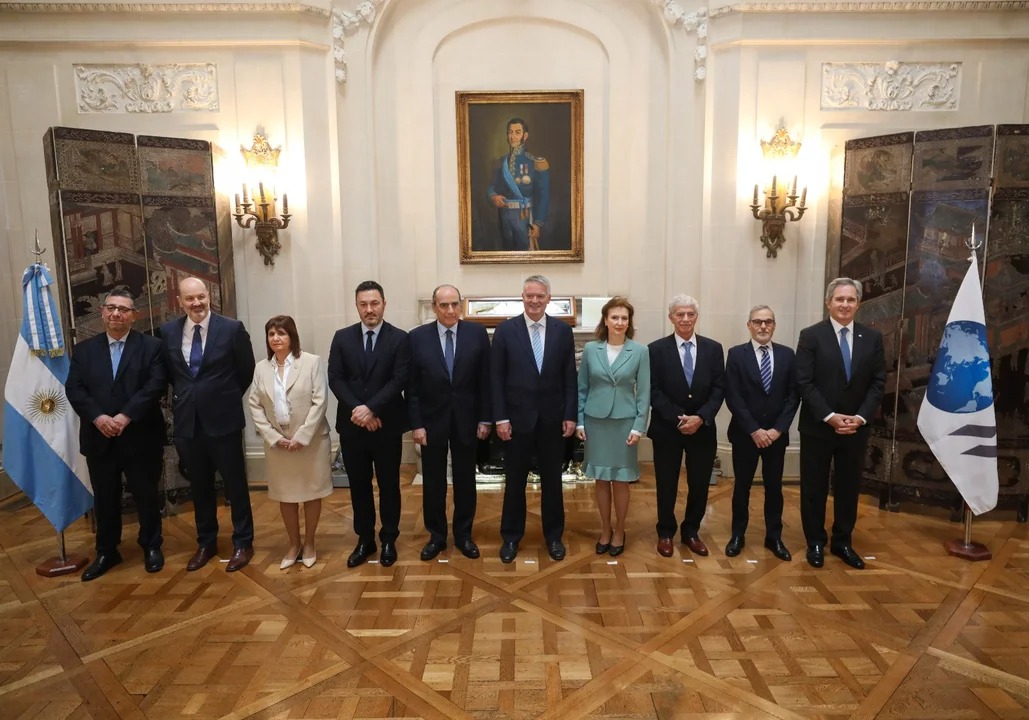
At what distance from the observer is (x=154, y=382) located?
390cm

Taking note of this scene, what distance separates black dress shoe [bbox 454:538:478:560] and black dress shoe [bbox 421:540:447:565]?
11cm

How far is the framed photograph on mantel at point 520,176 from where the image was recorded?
19.3 ft

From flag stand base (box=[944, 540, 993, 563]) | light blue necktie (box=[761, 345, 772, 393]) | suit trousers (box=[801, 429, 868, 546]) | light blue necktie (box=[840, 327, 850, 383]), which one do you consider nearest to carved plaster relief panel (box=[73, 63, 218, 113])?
light blue necktie (box=[761, 345, 772, 393])

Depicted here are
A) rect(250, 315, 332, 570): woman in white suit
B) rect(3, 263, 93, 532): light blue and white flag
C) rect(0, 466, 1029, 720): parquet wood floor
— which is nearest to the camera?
rect(0, 466, 1029, 720): parquet wood floor

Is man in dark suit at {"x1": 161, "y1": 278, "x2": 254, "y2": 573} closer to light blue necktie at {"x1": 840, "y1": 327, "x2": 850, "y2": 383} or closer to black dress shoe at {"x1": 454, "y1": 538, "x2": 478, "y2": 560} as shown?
black dress shoe at {"x1": 454, "y1": 538, "x2": 478, "y2": 560}

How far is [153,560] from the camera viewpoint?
12.9 feet

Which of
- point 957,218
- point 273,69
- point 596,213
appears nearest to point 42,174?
point 273,69

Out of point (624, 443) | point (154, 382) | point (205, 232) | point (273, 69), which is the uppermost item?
point (273, 69)

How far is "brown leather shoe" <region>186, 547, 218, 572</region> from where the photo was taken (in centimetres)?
393

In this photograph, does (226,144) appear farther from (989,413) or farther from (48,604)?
(989,413)

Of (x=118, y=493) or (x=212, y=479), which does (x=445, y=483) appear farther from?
(x=118, y=493)

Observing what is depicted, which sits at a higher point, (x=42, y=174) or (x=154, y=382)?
(x=42, y=174)

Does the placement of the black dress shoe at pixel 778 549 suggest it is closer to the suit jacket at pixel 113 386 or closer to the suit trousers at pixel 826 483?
the suit trousers at pixel 826 483

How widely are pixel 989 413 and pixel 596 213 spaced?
139 inches
